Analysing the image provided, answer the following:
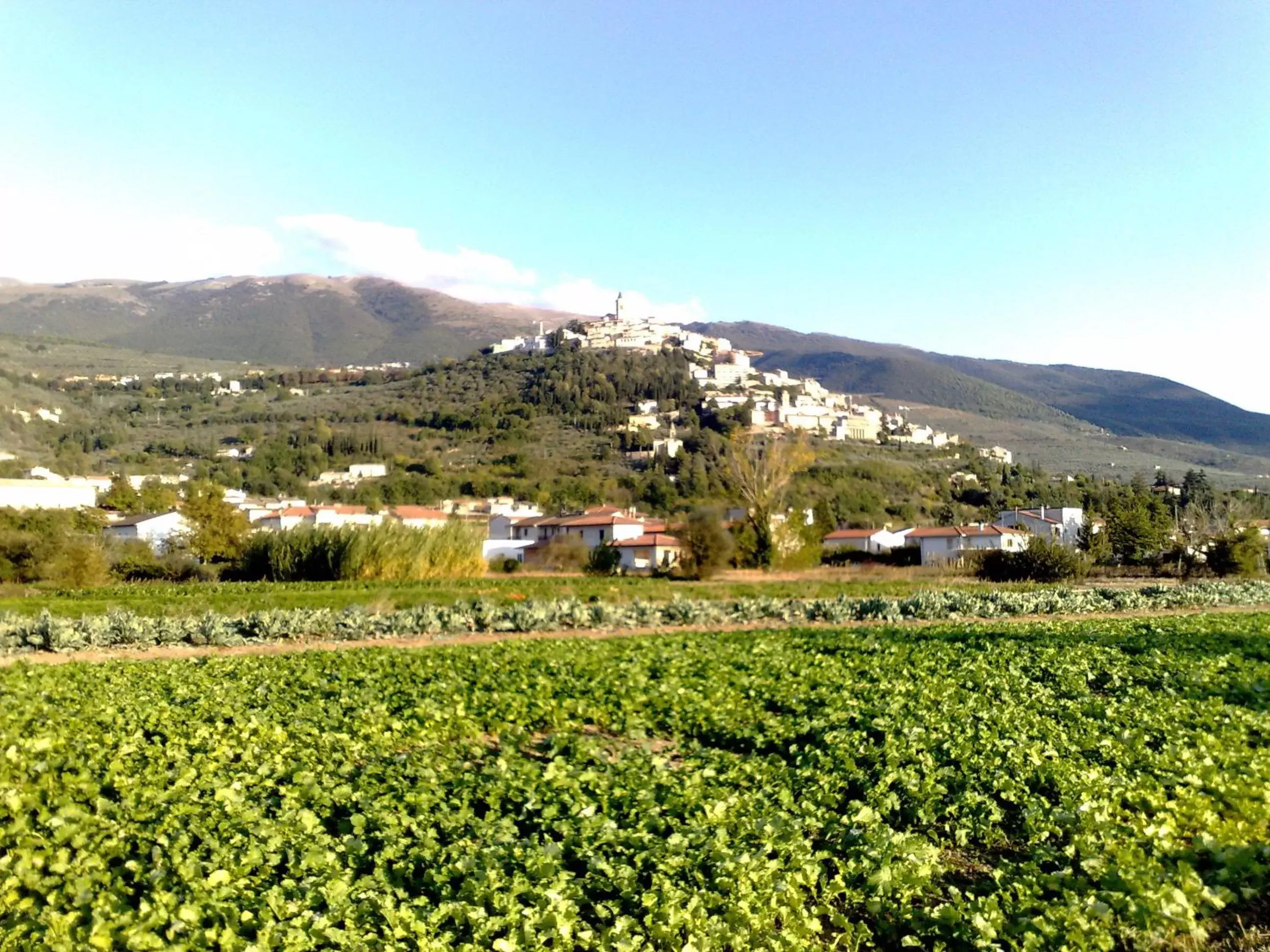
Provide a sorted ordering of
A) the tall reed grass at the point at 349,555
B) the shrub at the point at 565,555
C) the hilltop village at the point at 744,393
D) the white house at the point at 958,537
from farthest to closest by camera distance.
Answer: the hilltop village at the point at 744,393
the white house at the point at 958,537
the shrub at the point at 565,555
the tall reed grass at the point at 349,555

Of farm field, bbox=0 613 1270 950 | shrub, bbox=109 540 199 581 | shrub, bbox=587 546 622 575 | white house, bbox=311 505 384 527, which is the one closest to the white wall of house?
shrub, bbox=587 546 622 575

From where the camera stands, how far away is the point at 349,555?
1258 inches

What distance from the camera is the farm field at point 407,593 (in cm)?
2300

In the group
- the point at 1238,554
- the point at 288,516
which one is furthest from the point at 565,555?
the point at 1238,554

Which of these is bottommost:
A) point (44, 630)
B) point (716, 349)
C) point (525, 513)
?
point (525, 513)

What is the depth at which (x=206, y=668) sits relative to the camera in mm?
12781

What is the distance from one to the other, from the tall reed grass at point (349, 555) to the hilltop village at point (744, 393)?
64.7 m

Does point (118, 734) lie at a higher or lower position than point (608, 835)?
lower

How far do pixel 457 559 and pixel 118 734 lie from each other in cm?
2711

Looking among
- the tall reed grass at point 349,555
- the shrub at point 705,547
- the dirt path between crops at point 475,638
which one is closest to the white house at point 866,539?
the shrub at point 705,547

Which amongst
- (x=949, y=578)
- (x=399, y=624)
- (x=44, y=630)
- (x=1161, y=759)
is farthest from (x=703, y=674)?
(x=949, y=578)

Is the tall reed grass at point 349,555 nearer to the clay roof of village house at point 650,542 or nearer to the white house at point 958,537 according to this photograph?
the clay roof of village house at point 650,542

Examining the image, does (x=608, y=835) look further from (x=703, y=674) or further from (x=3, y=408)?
(x=3, y=408)

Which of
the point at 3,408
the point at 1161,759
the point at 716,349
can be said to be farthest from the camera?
the point at 716,349
